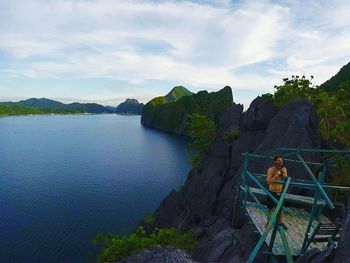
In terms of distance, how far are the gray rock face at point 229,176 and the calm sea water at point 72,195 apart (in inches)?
512

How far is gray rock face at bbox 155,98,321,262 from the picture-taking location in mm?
19578

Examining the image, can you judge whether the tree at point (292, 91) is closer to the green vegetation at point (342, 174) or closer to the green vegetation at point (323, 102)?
the green vegetation at point (323, 102)

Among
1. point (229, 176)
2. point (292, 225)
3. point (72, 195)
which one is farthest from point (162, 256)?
point (72, 195)

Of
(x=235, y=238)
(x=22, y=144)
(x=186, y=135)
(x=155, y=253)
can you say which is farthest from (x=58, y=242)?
(x=186, y=135)

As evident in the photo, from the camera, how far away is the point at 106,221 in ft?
167

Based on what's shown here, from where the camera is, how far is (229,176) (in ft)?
121

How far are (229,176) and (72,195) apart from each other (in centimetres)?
3699

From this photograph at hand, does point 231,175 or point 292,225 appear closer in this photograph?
point 292,225

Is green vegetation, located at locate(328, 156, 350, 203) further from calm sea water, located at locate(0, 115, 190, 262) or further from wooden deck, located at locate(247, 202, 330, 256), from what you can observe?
calm sea water, located at locate(0, 115, 190, 262)

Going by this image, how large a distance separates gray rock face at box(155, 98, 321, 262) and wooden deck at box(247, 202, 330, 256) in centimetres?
167

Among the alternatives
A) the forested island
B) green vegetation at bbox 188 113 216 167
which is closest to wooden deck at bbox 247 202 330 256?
the forested island

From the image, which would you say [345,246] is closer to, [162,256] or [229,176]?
[162,256]

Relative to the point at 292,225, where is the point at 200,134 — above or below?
above

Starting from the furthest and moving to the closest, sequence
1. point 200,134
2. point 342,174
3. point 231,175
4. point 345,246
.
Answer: point 200,134 < point 231,175 < point 342,174 < point 345,246
